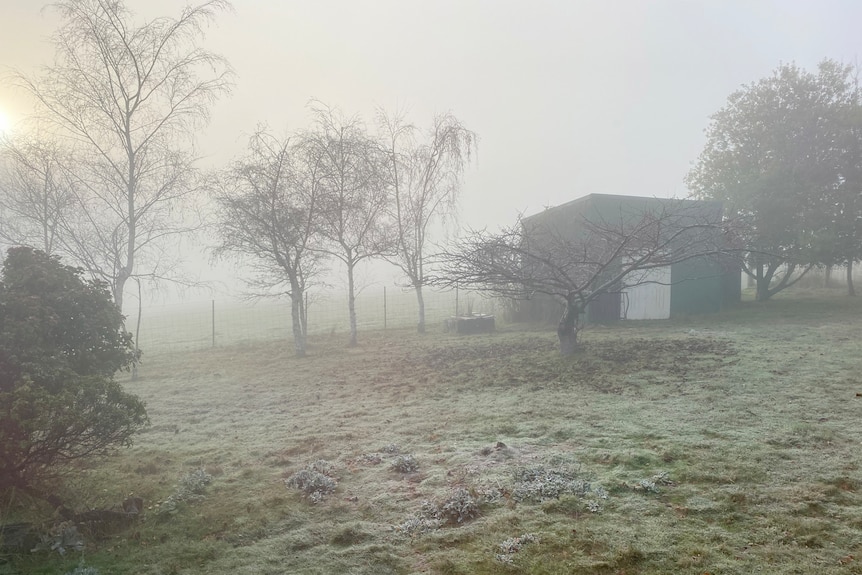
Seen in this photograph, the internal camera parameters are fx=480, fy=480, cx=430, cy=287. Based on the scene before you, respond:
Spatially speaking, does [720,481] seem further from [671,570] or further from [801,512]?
[671,570]

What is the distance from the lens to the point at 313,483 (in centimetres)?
387

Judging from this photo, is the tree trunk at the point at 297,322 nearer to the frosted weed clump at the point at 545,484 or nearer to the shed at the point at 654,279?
the shed at the point at 654,279

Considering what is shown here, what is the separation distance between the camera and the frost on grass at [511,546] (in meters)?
2.71

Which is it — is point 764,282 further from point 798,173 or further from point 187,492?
point 187,492

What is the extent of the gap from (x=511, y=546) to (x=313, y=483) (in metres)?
1.77

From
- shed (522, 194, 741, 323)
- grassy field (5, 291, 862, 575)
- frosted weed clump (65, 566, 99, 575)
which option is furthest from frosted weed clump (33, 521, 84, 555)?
shed (522, 194, 741, 323)

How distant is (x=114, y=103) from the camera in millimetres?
9938

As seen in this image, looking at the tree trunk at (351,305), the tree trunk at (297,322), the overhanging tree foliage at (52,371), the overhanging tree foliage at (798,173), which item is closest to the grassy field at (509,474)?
the overhanging tree foliage at (52,371)

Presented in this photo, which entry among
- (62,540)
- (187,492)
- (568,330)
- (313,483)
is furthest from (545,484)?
(568,330)

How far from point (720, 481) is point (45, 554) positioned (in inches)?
179

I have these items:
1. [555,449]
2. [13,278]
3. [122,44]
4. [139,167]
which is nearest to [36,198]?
[139,167]

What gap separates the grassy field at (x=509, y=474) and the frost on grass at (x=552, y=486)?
2 cm

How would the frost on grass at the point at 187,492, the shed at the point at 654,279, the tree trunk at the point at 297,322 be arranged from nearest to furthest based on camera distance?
the frost on grass at the point at 187,492, the tree trunk at the point at 297,322, the shed at the point at 654,279

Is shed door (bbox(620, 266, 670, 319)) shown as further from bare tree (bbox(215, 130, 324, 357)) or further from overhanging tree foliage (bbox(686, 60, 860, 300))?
bare tree (bbox(215, 130, 324, 357))
